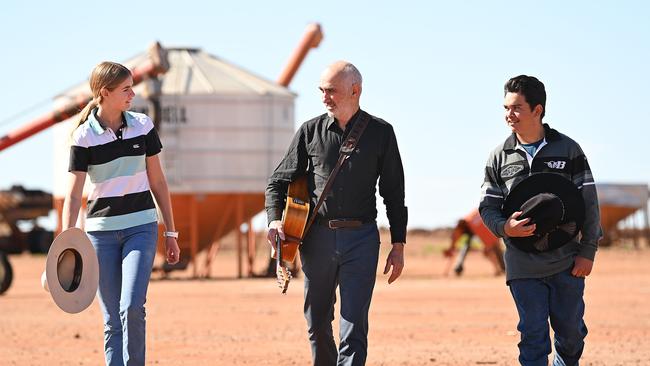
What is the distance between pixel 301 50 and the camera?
39469mm

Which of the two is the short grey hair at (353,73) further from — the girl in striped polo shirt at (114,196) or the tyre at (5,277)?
the tyre at (5,277)

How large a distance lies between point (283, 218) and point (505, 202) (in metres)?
1.25

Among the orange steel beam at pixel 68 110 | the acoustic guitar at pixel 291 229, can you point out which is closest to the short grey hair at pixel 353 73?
the acoustic guitar at pixel 291 229

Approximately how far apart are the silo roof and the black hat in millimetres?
28247

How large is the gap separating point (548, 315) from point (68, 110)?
26.2 meters

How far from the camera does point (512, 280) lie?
8664 millimetres

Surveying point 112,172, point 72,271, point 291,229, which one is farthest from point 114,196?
point 291,229

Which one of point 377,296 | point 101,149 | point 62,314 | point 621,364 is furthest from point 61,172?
point 101,149

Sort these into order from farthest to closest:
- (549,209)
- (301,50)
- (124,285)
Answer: (301,50), (124,285), (549,209)

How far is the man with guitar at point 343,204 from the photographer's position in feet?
28.7

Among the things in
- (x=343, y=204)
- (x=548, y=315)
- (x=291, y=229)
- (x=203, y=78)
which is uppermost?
(x=203, y=78)

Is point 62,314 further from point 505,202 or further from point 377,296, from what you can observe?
point 505,202

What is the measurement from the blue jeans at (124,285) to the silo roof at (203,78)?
2782 centimetres

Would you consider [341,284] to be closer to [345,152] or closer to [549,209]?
[345,152]
